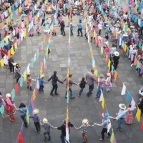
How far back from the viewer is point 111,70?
14.7m

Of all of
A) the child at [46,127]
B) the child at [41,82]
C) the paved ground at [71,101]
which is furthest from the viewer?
the child at [41,82]

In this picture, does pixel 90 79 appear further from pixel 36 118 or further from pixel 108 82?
pixel 36 118

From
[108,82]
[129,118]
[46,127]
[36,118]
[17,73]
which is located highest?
[17,73]

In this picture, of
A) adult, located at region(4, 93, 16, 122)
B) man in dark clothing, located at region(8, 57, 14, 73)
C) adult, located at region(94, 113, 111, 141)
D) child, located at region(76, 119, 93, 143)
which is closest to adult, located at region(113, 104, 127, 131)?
adult, located at region(94, 113, 111, 141)

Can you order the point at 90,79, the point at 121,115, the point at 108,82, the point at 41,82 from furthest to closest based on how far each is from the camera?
the point at 108,82
the point at 41,82
the point at 90,79
the point at 121,115

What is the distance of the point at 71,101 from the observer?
13234mm

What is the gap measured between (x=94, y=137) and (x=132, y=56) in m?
7.46

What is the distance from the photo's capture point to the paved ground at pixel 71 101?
11.0m

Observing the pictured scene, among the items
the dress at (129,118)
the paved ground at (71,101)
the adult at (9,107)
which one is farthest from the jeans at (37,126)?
the dress at (129,118)

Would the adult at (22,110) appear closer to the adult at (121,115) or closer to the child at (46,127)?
the child at (46,127)

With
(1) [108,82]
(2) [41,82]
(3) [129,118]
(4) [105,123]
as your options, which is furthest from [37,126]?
(1) [108,82]

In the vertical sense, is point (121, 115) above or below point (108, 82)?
below

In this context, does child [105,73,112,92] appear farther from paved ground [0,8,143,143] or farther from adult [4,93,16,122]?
adult [4,93,16,122]

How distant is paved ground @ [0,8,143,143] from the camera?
36.0 ft
